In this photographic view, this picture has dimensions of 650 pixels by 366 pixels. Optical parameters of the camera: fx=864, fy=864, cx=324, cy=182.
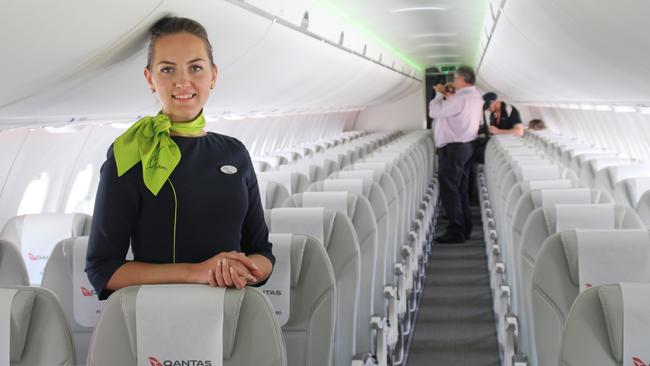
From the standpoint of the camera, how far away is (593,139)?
16516mm

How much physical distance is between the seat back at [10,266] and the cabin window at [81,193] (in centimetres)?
364

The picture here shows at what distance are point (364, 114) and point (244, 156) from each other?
892 inches

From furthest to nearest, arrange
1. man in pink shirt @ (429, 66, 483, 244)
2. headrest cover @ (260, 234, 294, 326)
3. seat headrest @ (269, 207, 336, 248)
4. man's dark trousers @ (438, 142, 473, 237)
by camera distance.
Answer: man's dark trousers @ (438, 142, 473, 237) < man in pink shirt @ (429, 66, 483, 244) < seat headrest @ (269, 207, 336, 248) < headrest cover @ (260, 234, 294, 326)

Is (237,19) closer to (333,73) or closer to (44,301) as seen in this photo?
(44,301)

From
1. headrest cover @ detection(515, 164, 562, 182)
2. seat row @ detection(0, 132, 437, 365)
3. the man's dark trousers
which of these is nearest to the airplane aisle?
the man's dark trousers

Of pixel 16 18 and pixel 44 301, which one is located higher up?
pixel 16 18

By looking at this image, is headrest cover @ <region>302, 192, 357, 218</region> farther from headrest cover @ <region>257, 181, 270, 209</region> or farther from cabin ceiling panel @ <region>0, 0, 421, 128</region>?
cabin ceiling panel @ <region>0, 0, 421, 128</region>

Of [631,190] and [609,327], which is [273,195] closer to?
[631,190]

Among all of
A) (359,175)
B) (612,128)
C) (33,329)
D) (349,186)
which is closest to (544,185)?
(349,186)

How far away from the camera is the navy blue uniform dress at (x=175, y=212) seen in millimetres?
2336

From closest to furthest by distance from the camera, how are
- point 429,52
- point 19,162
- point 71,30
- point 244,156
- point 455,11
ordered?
point 244,156
point 71,30
point 19,162
point 455,11
point 429,52

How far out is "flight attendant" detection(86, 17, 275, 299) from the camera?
2.34 m

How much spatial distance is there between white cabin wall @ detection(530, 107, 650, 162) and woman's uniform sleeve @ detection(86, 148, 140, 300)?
8.74 meters

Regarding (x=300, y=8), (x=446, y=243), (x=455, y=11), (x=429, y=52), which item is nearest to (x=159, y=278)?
(x=300, y=8)
